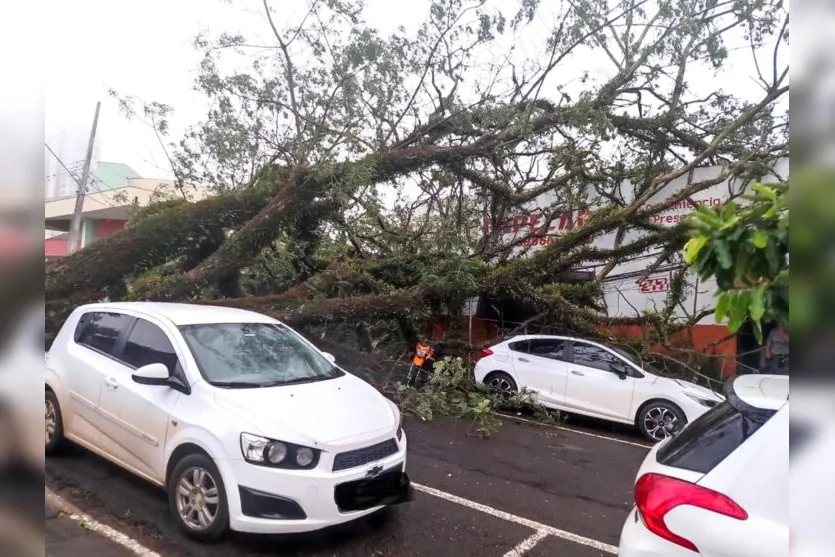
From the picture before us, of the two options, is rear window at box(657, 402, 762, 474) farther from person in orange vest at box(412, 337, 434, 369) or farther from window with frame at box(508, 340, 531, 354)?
person in orange vest at box(412, 337, 434, 369)

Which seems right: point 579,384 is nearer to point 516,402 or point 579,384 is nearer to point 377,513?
point 516,402

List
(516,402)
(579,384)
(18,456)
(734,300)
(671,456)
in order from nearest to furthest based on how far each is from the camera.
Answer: (734,300), (18,456), (671,456), (579,384), (516,402)

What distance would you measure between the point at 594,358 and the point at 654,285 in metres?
0.51

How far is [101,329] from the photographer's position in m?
2.54

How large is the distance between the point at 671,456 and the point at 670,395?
2.28 feet

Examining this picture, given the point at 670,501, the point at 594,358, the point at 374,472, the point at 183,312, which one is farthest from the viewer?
the point at 594,358

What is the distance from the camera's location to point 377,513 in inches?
95.3

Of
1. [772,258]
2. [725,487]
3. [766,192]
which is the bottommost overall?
[725,487]

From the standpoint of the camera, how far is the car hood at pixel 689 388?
218cm

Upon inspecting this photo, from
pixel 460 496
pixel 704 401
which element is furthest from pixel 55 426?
pixel 704 401

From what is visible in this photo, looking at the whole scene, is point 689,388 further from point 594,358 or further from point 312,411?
point 312,411

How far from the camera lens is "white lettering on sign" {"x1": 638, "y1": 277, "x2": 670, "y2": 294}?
102 inches

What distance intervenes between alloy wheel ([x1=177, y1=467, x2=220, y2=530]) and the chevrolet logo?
63cm

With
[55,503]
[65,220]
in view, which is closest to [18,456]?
[55,503]
